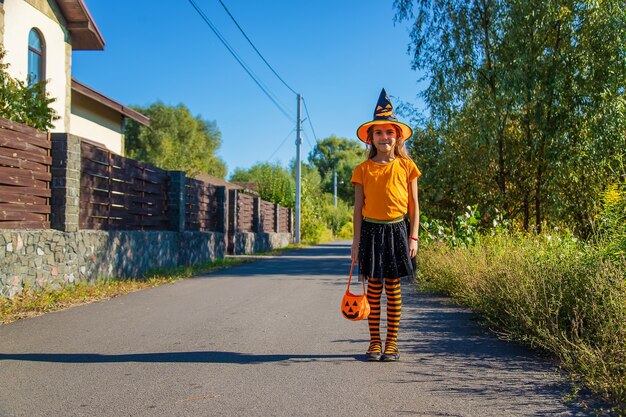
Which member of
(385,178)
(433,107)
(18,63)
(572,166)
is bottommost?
(385,178)

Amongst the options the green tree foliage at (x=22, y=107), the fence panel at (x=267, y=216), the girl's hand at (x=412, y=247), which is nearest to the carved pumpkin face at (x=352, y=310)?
the girl's hand at (x=412, y=247)

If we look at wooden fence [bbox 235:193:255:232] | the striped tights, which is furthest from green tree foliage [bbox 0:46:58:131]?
wooden fence [bbox 235:193:255:232]

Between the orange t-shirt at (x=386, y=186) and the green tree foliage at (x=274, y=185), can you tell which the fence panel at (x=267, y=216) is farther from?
the orange t-shirt at (x=386, y=186)

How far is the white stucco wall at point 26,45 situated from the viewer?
44.0ft

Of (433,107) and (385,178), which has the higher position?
(433,107)

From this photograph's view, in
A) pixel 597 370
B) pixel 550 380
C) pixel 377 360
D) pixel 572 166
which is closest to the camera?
pixel 597 370

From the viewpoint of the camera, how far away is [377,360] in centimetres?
490

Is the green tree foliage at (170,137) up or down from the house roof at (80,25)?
up

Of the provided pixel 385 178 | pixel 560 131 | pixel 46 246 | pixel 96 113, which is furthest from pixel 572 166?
pixel 96 113

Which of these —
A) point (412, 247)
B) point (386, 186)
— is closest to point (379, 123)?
point (386, 186)

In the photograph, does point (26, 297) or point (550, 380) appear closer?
point (550, 380)

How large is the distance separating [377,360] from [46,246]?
228 inches

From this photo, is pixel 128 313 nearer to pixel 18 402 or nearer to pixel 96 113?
pixel 18 402

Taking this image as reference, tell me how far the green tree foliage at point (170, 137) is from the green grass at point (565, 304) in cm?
4338
